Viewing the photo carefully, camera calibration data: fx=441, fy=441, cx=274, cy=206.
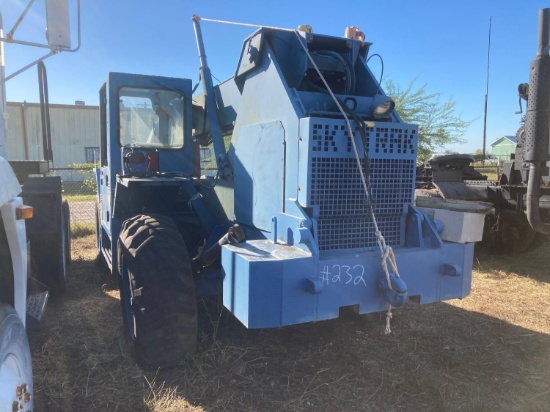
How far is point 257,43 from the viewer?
3.24m

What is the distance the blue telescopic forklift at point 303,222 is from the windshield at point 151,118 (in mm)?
946

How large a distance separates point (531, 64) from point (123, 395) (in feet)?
14.4

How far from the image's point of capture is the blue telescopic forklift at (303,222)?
2.65 meters

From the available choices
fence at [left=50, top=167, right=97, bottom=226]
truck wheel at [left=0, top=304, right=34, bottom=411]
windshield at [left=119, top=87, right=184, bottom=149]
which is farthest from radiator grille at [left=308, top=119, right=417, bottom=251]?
fence at [left=50, top=167, right=97, bottom=226]

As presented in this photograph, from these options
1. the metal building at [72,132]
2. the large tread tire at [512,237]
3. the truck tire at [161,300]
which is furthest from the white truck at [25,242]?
the metal building at [72,132]

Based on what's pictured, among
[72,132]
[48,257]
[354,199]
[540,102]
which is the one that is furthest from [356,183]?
[72,132]

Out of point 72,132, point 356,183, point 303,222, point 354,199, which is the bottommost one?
point 303,222

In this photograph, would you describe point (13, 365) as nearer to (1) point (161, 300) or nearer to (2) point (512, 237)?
(1) point (161, 300)

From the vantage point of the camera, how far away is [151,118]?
15.4 ft

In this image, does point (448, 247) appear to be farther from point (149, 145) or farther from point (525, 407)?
point (149, 145)

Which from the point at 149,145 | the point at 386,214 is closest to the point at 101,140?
the point at 149,145

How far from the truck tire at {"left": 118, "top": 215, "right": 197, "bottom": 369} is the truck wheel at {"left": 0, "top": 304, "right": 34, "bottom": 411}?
2.89 ft

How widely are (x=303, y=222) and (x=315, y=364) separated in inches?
55.0

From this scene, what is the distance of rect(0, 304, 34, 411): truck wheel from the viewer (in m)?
1.79
